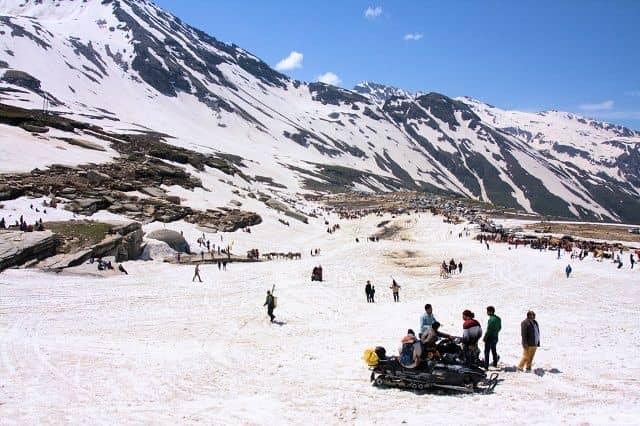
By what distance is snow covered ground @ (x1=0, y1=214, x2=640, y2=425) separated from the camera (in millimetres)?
10781

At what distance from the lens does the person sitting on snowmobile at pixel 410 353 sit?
12055 mm

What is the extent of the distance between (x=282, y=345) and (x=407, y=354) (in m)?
6.87

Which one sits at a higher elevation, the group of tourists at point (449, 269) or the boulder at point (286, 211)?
the boulder at point (286, 211)

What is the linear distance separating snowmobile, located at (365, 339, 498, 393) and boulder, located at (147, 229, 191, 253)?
105 feet

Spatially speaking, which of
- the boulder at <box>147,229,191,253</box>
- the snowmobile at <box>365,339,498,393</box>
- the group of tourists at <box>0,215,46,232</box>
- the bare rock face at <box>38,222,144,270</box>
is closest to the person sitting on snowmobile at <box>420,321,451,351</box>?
the snowmobile at <box>365,339,498,393</box>

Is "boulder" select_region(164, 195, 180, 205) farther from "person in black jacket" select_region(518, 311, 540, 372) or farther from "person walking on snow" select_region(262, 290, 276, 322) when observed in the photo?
"person in black jacket" select_region(518, 311, 540, 372)

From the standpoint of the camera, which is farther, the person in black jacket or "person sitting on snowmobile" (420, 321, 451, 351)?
the person in black jacket

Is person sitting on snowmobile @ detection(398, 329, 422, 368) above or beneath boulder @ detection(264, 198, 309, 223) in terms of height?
beneath

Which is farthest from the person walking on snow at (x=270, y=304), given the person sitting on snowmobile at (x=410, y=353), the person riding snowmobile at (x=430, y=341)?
the person sitting on snowmobile at (x=410, y=353)

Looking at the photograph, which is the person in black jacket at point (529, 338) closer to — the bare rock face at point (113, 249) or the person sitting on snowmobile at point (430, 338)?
the person sitting on snowmobile at point (430, 338)

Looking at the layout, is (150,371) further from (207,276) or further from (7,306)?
(207,276)

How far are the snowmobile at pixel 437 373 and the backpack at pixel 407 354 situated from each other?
137 millimetres

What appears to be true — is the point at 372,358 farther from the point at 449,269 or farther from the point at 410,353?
the point at 449,269

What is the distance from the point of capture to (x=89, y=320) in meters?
20.5
